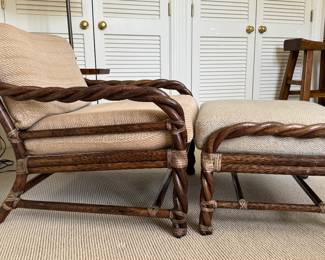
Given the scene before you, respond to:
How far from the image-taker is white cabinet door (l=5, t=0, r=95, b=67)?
1.70m

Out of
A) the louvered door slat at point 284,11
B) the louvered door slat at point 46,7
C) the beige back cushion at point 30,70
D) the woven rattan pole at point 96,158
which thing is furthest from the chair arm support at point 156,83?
the louvered door slat at point 284,11

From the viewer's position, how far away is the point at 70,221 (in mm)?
968

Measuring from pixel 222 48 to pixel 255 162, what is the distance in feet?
4.86

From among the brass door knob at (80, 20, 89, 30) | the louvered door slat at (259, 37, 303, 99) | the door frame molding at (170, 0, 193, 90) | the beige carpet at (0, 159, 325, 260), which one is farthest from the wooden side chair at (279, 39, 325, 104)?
the brass door knob at (80, 20, 89, 30)

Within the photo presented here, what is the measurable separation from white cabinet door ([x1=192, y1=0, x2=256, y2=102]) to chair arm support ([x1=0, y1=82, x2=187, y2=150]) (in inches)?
53.6

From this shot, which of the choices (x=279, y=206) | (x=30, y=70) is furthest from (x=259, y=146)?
(x=30, y=70)

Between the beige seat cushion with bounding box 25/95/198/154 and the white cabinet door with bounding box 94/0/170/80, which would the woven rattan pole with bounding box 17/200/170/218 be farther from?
the white cabinet door with bounding box 94/0/170/80

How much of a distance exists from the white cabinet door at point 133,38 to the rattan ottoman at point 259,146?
1225 millimetres

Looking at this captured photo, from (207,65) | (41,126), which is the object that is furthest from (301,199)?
(207,65)

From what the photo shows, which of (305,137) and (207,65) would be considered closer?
(305,137)

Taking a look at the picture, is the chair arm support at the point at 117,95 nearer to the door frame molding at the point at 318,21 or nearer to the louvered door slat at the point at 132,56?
the louvered door slat at the point at 132,56

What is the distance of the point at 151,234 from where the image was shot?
2.90ft

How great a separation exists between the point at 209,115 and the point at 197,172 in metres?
0.63

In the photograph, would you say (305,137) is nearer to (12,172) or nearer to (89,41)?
(12,172)
